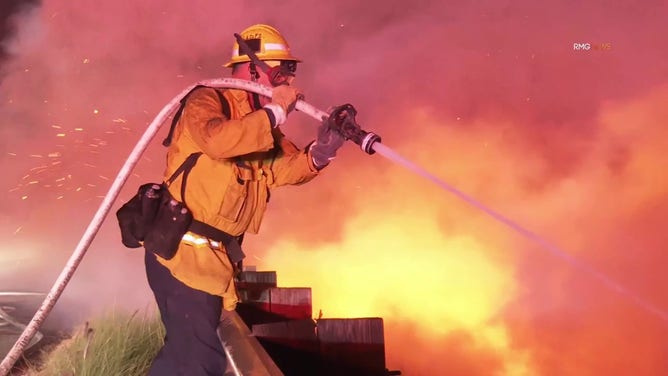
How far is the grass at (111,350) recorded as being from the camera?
3701 mm

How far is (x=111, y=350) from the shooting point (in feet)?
12.6

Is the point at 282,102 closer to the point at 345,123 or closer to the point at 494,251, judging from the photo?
the point at 345,123

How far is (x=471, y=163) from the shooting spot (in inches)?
311

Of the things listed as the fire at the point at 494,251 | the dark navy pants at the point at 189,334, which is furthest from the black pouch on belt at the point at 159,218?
the fire at the point at 494,251

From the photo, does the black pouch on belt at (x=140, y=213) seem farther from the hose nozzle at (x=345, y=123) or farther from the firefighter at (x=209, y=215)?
the hose nozzle at (x=345, y=123)

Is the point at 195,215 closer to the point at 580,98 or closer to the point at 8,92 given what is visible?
the point at 580,98

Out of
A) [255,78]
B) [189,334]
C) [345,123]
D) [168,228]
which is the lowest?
[189,334]

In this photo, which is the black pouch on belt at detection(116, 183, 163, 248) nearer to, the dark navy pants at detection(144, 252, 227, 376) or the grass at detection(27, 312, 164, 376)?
the dark navy pants at detection(144, 252, 227, 376)

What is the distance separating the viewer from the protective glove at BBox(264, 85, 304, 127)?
99.3 inches

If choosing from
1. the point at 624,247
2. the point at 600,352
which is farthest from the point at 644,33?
the point at 600,352

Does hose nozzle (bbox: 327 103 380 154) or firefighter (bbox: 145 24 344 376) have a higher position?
hose nozzle (bbox: 327 103 380 154)

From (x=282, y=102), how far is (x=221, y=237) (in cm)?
59

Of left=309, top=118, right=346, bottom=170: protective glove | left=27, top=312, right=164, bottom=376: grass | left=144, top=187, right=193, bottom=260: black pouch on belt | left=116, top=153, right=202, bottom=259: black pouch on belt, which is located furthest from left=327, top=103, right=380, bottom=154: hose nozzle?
left=27, top=312, right=164, bottom=376: grass

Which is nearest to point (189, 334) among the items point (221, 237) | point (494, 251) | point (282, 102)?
point (221, 237)
